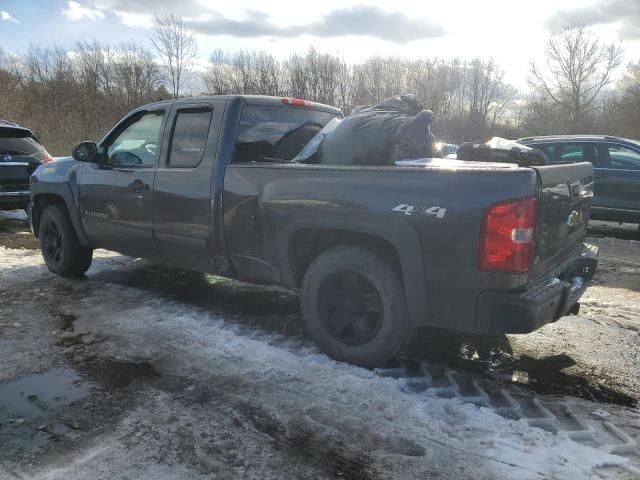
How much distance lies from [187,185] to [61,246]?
2.41 metres

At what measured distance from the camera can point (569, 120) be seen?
146 ft

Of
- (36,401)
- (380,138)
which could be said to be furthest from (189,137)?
(36,401)

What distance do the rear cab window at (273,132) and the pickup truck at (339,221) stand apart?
0.04 feet

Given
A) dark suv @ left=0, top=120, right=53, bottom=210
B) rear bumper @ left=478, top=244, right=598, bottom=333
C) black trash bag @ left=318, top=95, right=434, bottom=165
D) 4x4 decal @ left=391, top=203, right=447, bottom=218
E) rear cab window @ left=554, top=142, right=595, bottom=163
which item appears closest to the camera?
rear bumper @ left=478, top=244, right=598, bottom=333

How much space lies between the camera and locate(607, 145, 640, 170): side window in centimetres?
850

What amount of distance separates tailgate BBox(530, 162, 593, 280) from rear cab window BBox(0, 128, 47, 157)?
8833 millimetres

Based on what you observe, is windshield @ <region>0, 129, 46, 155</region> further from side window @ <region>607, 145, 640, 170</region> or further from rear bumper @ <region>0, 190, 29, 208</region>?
side window @ <region>607, 145, 640, 170</region>

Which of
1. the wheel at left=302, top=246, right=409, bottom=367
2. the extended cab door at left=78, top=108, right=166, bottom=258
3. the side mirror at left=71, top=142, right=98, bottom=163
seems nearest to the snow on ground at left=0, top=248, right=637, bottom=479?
the wheel at left=302, top=246, right=409, bottom=367

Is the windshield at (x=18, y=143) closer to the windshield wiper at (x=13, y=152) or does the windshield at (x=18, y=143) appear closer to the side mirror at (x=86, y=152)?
the windshield wiper at (x=13, y=152)

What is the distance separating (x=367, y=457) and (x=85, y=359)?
2223 mm

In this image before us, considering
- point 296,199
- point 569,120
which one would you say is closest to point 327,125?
point 296,199

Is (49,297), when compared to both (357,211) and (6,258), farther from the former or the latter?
(357,211)

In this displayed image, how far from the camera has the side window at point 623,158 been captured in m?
8.50

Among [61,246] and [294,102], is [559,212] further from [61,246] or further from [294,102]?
[61,246]
